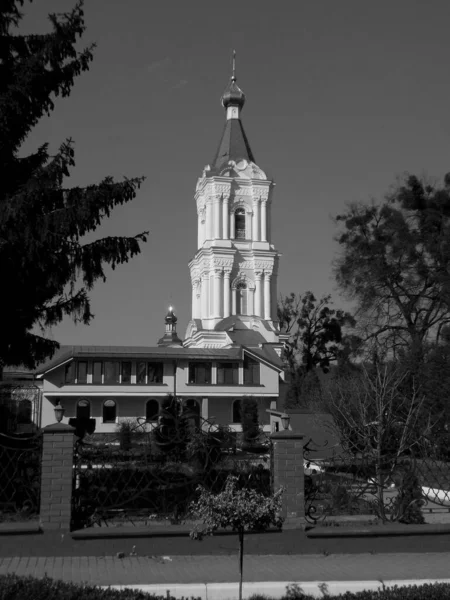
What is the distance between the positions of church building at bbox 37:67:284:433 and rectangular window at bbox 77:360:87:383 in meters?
0.06

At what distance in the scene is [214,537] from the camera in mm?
9344

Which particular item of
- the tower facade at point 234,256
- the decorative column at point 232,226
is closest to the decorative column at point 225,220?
the tower facade at point 234,256

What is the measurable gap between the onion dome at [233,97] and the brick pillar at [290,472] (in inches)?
2261

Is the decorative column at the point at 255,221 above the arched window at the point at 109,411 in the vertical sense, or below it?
above

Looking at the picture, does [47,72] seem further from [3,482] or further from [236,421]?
[236,421]

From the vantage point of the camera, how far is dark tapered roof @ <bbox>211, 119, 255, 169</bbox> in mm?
60188

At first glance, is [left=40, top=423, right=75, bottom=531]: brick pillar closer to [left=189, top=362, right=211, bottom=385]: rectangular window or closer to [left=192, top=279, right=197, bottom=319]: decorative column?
[left=189, top=362, right=211, bottom=385]: rectangular window

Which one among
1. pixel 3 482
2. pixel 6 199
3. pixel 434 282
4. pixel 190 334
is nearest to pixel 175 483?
pixel 3 482

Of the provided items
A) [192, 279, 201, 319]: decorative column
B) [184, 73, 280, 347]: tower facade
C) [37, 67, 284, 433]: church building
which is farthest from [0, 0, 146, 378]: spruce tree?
[192, 279, 201, 319]: decorative column

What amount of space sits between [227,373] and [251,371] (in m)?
1.64

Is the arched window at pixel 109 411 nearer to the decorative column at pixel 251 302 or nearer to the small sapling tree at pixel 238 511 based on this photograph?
the decorative column at pixel 251 302

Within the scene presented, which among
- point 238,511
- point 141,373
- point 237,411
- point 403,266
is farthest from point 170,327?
point 238,511

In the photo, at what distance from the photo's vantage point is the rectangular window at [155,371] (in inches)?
1694

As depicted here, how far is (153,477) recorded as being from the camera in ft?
32.2
